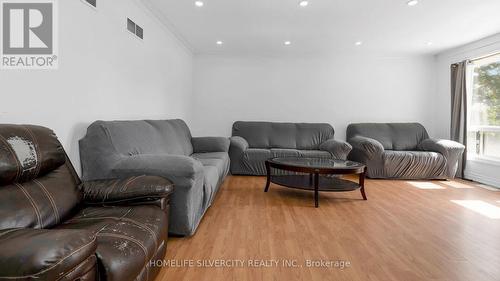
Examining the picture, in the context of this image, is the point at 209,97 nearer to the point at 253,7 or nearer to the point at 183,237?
the point at 253,7

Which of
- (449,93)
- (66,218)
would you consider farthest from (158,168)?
(449,93)

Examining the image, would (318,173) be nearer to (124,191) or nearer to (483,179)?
(124,191)

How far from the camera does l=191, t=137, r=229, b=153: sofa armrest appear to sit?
4336mm

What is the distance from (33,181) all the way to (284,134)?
14.1ft

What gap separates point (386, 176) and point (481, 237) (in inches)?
93.2

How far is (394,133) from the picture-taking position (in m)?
5.32

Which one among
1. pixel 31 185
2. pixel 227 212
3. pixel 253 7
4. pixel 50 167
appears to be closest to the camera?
pixel 31 185

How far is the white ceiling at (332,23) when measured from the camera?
10.6 feet

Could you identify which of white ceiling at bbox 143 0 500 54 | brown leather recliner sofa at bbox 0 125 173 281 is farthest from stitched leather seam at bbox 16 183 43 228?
white ceiling at bbox 143 0 500 54

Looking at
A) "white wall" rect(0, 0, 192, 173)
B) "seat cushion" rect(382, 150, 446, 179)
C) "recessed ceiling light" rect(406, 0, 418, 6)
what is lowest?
"seat cushion" rect(382, 150, 446, 179)

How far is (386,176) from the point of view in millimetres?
4691

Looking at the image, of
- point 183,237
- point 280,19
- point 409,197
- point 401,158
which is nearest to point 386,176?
point 401,158

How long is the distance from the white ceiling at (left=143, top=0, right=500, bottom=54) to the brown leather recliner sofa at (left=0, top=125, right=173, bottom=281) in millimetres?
2333

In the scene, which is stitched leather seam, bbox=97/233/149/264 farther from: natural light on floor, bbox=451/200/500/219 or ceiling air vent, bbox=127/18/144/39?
natural light on floor, bbox=451/200/500/219
